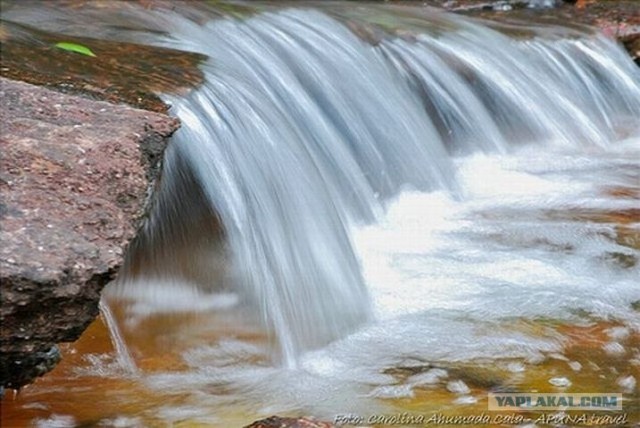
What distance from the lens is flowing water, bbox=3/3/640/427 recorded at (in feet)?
12.0

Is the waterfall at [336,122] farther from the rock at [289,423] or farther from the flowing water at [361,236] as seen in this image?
the rock at [289,423]

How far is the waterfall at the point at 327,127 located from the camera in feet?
14.1

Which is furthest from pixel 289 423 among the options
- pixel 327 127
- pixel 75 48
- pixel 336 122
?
pixel 336 122

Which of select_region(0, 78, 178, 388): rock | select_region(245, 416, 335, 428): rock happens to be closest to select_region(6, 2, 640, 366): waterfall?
select_region(0, 78, 178, 388): rock

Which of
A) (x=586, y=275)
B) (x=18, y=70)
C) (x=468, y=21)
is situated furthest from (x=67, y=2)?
(x=586, y=275)

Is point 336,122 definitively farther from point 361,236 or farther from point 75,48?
point 75,48

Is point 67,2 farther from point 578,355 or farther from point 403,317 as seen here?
point 578,355

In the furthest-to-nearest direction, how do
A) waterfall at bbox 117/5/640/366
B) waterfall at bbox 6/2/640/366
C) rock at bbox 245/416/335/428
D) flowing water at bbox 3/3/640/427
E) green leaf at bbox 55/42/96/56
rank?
1. green leaf at bbox 55/42/96/56
2. waterfall at bbox 117/5/640/366
3. waterfall at bbox 6/2/640/366
4. flowing water at bbox 3/3/640/427
5. rock at bbox 245/416/335/428

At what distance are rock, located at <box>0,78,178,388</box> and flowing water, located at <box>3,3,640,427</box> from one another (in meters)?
0.57

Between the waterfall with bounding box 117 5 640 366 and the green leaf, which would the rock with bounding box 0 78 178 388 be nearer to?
the waterfall with bounding box 117 5 640 366

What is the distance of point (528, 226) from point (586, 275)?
80cm

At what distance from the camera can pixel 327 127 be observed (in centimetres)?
608

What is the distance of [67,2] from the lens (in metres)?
7.03

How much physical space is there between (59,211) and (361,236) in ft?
9.10
